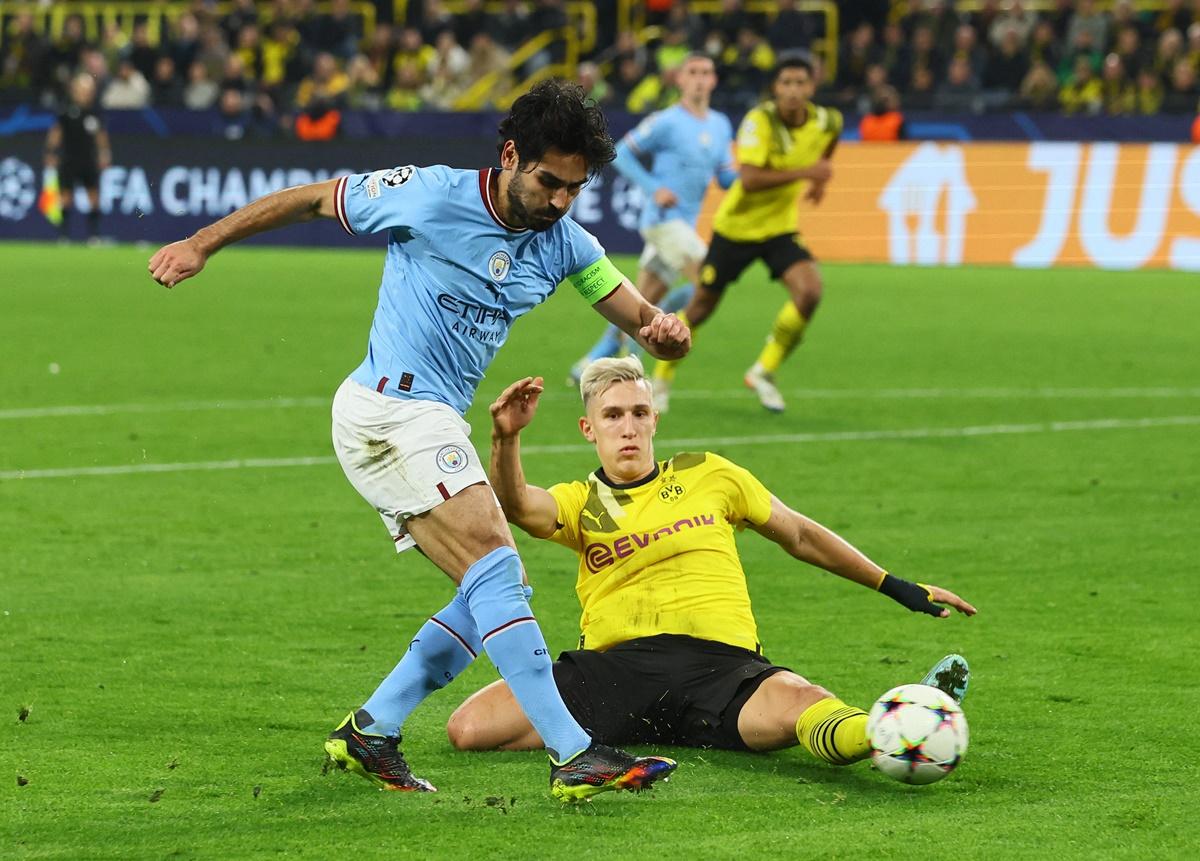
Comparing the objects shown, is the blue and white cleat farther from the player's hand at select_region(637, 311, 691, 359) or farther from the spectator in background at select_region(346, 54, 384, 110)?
the spectator in background at select_region(346, 54, 384, 110)

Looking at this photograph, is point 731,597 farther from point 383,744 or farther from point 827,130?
point 827,130

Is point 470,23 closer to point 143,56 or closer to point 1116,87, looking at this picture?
point 143,56

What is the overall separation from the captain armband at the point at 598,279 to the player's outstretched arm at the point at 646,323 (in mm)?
21

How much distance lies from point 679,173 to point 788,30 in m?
14.9

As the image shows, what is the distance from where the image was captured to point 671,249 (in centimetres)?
1463

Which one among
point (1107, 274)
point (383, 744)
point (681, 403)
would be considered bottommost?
point (1107, 274)

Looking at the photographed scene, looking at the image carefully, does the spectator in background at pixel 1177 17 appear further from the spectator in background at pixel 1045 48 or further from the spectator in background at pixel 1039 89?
the spectator in background at pixel 1039 89

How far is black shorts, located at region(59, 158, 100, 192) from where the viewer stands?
93.4 ft

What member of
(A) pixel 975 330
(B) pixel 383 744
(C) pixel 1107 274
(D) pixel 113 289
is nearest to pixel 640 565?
(B) pixel 383 744

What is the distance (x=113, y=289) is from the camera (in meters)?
22.6

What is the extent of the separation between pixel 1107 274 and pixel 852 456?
44.4 ft

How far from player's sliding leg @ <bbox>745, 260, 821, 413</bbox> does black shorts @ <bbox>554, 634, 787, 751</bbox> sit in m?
7.69

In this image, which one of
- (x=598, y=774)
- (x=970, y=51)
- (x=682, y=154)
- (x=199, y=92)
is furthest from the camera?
(x=199, y=92)

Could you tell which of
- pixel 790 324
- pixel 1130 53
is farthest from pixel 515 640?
pixel 1130 53
